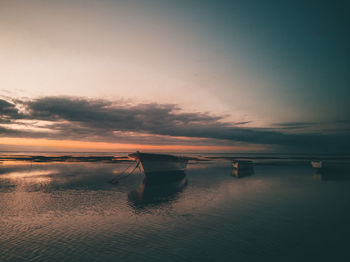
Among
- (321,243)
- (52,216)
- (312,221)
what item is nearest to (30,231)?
(52,216)

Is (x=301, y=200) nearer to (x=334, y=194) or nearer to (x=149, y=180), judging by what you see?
(x=334, y=194)

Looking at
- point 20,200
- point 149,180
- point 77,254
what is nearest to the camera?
point 77,254

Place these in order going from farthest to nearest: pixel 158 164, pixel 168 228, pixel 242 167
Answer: pixel 242 167 < pixel 158 164 < pixel 168 228

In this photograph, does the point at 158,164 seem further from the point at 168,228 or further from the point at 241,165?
the point at 241,165

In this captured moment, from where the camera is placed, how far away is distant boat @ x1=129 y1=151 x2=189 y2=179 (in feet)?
114

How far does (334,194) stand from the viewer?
26.4 meters

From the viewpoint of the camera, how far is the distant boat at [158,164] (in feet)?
114

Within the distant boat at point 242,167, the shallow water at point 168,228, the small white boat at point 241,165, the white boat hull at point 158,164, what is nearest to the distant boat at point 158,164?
the white boat hull at point 158,164

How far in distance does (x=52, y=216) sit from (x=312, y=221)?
21368 millimetres

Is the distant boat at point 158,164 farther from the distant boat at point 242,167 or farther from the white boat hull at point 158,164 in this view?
the distant boat at point 242,167

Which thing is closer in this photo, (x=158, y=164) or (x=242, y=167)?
(x=158, y=164)

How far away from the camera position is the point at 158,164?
36750 mm

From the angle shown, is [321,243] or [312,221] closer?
[321,243]

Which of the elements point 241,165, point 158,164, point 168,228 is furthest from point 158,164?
point 241,165
